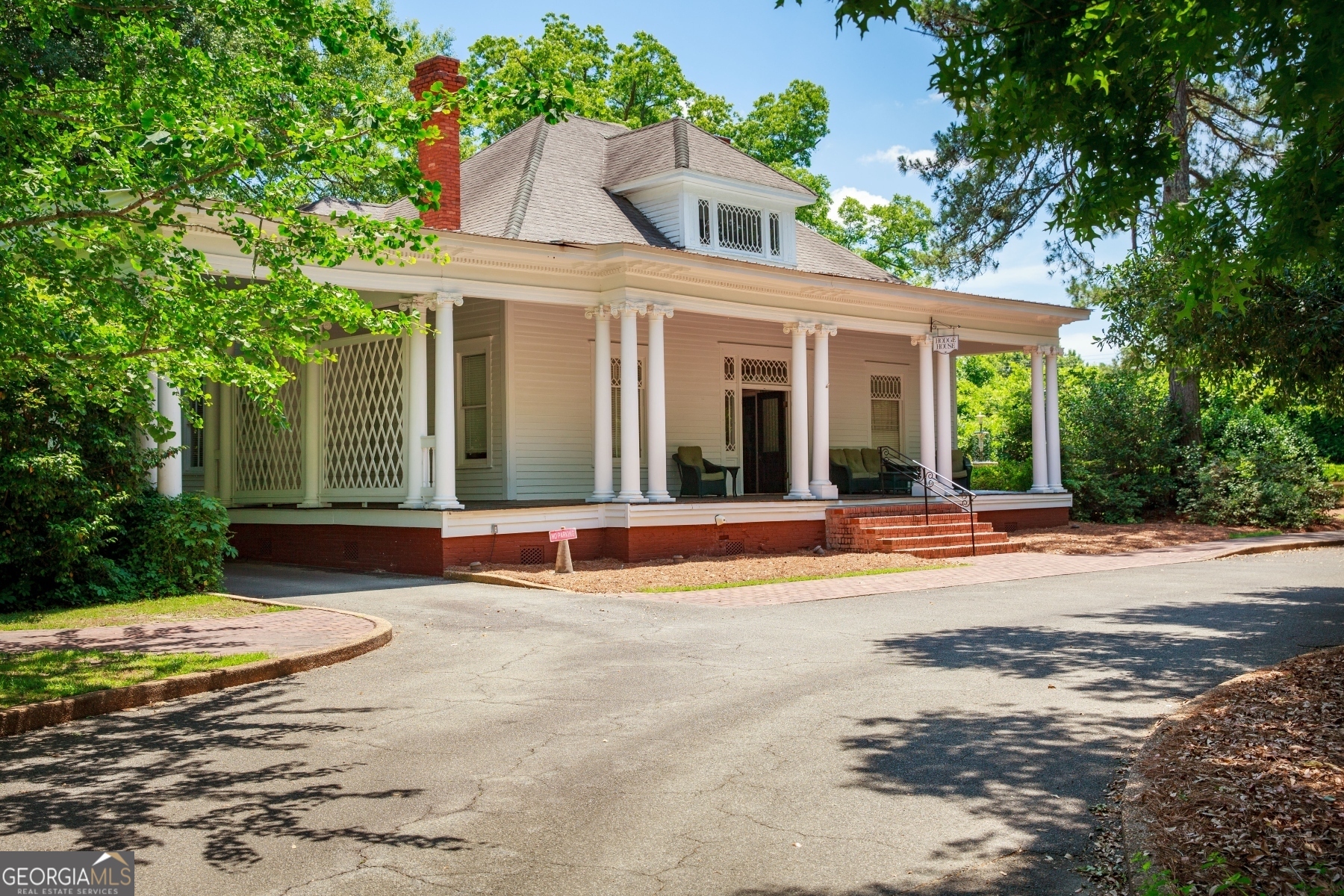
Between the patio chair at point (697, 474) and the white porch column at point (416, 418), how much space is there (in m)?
5.80

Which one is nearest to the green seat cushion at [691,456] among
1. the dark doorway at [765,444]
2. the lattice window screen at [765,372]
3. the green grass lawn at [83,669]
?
the dark doorway at [765,444]

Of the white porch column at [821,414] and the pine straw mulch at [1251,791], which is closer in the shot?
the pine straw mulch at [1251,791]

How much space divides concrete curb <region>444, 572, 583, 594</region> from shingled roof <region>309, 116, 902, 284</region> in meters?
5.67

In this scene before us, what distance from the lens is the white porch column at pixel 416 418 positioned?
56.2 feet

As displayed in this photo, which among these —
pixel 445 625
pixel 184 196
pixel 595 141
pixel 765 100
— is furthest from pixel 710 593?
pixel 765 100

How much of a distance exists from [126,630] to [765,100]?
3468 cm

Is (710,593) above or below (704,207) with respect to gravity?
below

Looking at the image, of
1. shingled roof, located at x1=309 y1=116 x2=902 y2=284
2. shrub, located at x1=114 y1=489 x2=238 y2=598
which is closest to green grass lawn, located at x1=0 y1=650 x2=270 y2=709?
shrub, located at x1=114 y1=489 x2=238 y2=598

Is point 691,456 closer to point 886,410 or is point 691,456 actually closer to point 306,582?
point 886,410

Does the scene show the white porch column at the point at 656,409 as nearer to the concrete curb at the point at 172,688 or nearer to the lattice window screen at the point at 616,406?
the lattice window screen at the point at 616,406

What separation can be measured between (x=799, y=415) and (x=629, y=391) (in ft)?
13.3

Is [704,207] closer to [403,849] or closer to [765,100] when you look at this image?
[403,849]

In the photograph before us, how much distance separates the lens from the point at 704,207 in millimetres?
21797

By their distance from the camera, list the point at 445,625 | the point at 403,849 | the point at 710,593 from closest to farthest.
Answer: the point at 403,849, the point at 445,625, the point at 710,593
